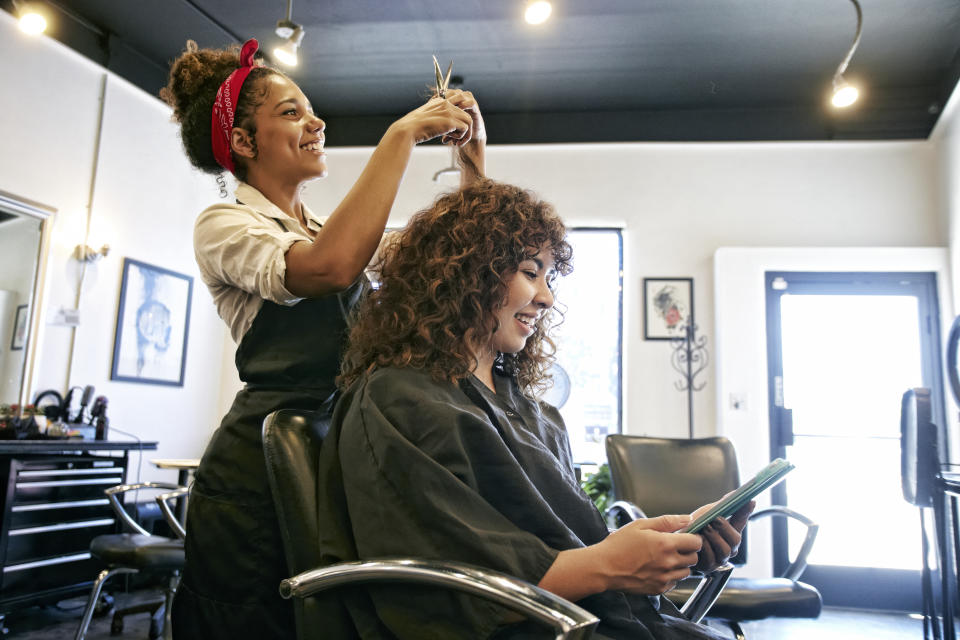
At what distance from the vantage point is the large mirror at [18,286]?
3795 millimetres

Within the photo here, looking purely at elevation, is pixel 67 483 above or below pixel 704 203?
below

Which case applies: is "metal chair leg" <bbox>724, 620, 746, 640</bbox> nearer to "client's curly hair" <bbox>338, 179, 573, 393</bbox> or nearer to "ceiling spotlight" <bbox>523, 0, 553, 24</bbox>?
"client's curly hair" <bbox>338, 179, 573, 393</bbox>

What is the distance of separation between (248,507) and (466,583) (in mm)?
478

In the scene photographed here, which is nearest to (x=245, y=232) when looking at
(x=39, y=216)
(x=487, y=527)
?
(x=487, y=527)

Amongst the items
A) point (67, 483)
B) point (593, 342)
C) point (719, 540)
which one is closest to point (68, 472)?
point (67, 483)

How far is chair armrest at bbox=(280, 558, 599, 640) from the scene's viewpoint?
0.83 metres

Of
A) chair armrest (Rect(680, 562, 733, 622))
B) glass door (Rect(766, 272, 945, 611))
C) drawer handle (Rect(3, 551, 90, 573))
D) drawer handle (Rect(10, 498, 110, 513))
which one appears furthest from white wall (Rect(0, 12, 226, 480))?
glass door (Rect(766, 272, 945, 611))

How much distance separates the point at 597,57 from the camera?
15.6ft

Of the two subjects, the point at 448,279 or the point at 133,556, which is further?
the point at 133,556

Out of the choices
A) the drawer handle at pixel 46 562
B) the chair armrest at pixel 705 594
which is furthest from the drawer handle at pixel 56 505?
the chair armrest at pixel 705 594

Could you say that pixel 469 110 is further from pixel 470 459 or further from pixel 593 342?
pixel 593 342

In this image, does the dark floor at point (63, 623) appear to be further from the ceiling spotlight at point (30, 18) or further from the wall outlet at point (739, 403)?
the wall outlet at point (739, 403)

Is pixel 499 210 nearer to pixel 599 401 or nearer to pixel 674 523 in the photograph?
pixel 674 523

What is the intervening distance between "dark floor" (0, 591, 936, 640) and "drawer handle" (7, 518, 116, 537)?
1.51 ft
